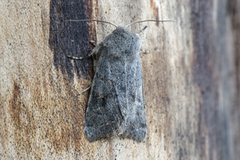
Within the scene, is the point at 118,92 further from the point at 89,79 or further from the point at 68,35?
the point at 68,35

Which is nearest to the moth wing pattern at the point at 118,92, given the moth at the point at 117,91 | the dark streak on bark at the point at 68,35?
the moth at the point at 117,91

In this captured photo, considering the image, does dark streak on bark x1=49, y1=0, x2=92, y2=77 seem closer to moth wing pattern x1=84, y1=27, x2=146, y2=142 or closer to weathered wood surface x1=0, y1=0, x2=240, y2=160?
weathered wood surface x1=0, y1=0, x2=240, y2=160

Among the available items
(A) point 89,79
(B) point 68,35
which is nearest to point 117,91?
(A) point 89,79

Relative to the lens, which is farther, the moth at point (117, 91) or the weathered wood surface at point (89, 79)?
the moth at point (117, 91)

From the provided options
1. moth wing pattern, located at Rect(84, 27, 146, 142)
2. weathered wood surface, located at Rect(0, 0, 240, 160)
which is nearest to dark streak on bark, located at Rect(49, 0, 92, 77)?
weathered wood surface, located at Rect(0, 0, 240, 160)

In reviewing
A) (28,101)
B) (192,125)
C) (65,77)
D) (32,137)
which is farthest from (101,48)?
(192,125)

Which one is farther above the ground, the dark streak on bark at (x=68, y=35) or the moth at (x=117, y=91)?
the dark streak on bark at (x=68, y=35)

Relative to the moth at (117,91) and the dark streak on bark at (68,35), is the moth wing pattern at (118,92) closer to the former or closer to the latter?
the moth at (117,91)
